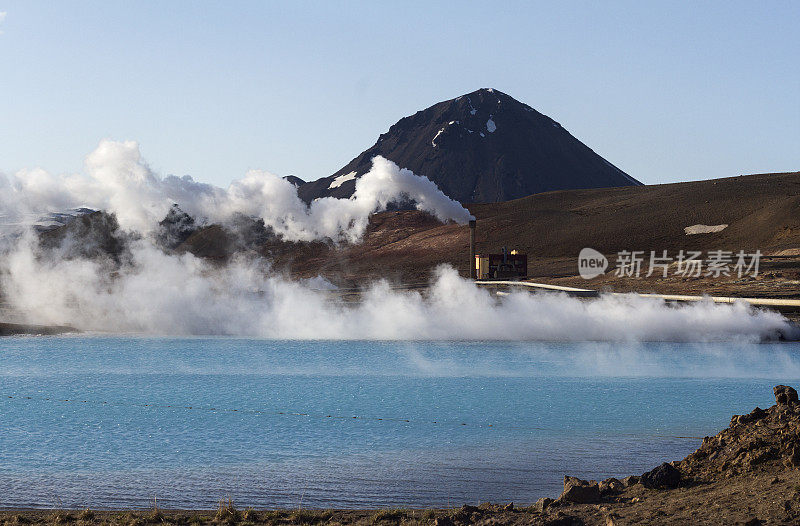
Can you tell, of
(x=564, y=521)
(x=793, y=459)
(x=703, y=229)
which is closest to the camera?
(x=564, y=521)

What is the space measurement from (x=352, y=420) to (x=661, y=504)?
1383 cm

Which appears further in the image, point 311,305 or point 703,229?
point 703,229

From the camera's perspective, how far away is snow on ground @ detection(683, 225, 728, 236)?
12315 centimetres

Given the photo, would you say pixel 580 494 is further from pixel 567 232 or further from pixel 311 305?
pixel 567 232

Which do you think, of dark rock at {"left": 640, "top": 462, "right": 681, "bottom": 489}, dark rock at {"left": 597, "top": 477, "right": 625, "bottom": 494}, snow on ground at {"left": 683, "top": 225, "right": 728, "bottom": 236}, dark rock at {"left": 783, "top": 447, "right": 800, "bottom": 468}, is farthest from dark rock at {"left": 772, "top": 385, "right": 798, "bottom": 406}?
snow on ground at {"left": 683, "top": 225, "right": 728, "bottom": 236}

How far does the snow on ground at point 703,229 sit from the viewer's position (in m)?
123

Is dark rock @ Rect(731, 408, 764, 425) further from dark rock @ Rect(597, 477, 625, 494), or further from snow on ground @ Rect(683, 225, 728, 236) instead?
snow on ground @ Rect(683, 225, 728, 236)

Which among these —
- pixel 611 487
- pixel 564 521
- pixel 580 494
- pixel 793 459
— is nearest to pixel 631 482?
pixel 611 487

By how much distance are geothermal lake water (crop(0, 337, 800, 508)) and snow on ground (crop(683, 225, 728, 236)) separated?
79214 mm

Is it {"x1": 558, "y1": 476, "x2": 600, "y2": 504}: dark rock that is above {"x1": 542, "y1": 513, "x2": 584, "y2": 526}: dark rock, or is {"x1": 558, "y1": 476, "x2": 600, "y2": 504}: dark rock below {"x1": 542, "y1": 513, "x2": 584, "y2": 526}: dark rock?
above

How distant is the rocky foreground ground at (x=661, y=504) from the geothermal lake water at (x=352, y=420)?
4.66 feet

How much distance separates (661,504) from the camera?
12438mm

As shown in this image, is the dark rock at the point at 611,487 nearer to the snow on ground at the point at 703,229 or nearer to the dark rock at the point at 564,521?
the dark rock at the point at 564,521

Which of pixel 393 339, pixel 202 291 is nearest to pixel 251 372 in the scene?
pixel 393 339
